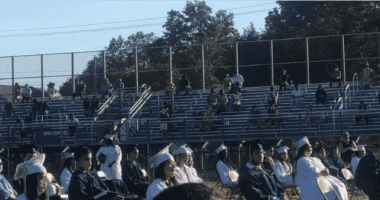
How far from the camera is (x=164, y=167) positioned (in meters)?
7.51

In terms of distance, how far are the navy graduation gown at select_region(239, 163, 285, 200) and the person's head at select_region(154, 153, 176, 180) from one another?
1.66m

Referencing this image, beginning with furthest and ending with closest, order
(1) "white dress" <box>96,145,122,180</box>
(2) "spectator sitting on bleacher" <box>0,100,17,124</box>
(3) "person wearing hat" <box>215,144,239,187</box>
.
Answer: (2) "spectator sitting on bleacher" <box>0,100,17,124</box> → (1) "white dress" <box>96,145,122,180</box> → (3) "person wearing hat" <box>215,144,239,187</box>

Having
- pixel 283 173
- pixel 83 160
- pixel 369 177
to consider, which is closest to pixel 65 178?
pixel 83 160

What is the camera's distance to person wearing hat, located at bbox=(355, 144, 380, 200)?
30.8 ft

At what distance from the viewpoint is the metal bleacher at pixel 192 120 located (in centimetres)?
2331

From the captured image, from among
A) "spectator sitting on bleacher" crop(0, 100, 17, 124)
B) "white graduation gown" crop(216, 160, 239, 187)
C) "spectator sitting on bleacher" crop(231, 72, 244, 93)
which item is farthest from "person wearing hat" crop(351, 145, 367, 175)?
"spectator sitting on bleacher" crop(0, 100, 17, 124)

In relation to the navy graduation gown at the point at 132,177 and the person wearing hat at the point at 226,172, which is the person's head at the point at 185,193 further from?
the person wearing hat at the point at 226,172

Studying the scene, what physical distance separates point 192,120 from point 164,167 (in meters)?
16.8

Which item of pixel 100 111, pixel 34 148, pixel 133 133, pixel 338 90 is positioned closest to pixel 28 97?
pixel 100 111

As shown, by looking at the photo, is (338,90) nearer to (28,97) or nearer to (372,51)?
(372,51)

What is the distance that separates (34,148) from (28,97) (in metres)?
→ 24.3

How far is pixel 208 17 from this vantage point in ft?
188

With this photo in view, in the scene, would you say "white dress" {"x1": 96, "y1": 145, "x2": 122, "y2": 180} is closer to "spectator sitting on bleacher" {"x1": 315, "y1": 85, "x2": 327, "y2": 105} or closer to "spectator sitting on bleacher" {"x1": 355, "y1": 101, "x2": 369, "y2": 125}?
"spectator sitting on bleacher" {"x1": 355, "y1": 101, "x2": 369, "y2": 125}

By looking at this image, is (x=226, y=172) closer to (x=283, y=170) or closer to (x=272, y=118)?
(x=283, y=170)
